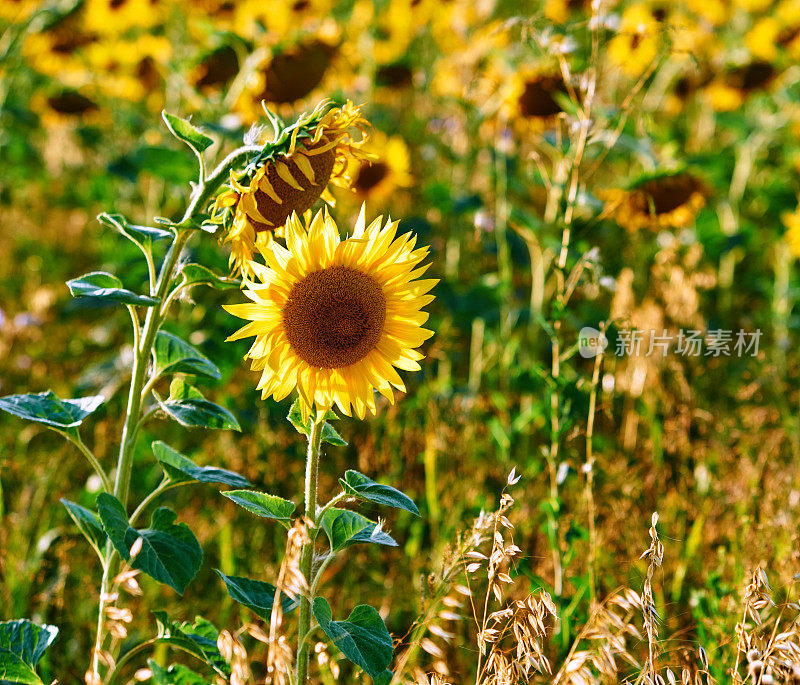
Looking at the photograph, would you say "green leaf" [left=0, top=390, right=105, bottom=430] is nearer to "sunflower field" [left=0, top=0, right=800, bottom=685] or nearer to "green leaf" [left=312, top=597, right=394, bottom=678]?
"sunflower field" [left=0, top=0, right=800, bottom=685]

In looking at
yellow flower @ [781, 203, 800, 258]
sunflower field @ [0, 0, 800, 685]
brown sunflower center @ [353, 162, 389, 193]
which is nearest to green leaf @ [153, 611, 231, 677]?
sunflower field @ [0, 0, 800, 685]

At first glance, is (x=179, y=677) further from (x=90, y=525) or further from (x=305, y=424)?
(x=305, y=424)

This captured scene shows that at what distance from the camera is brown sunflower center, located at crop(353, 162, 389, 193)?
10.8 feet

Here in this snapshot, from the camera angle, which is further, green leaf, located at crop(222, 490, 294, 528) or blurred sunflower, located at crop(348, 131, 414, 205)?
blurred sunflower, located at crop(348, 131, 414, 205)

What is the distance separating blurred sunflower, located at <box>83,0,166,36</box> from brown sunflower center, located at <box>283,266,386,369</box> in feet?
11.5

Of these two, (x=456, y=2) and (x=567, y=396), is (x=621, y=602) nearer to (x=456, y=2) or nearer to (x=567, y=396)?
(x=567, y=396)

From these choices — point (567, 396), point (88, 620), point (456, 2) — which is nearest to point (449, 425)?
point (567, 396)

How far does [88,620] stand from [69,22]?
139 inches

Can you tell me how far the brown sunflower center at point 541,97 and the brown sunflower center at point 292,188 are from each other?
1601mm

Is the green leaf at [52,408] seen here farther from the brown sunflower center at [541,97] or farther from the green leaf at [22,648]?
the brown sunflower center at [541,97]

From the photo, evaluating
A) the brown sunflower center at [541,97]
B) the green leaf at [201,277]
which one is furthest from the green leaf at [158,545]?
the brown sunflower center at [541,97]

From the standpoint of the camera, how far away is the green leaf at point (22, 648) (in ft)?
3.75

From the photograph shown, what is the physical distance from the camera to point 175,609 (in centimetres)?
176

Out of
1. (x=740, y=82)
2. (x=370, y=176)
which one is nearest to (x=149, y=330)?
(x=370, y=176)
